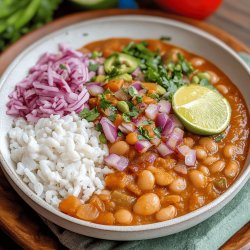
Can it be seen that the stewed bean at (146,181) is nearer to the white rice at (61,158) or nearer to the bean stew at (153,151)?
the bean stew at (153,151)

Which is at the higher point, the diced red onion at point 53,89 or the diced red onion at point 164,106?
the diced red onion at point 164,106

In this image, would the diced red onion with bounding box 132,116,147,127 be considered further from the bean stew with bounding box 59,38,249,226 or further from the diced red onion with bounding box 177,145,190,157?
the diced red onion with bounding box 177,145,190,157

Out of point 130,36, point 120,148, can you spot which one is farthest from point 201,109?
point 130,36

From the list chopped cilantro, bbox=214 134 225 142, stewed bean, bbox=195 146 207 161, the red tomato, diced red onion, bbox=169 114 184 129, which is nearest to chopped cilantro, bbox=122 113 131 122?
diced red onion, bbox=169 114 184 129

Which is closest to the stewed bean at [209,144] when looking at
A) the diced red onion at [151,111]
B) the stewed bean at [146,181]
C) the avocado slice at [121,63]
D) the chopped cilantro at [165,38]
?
the diced red onion at [151,111]

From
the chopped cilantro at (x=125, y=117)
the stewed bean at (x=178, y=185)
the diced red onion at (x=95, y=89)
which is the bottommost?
the stewed bean at (x=178, y=185)
